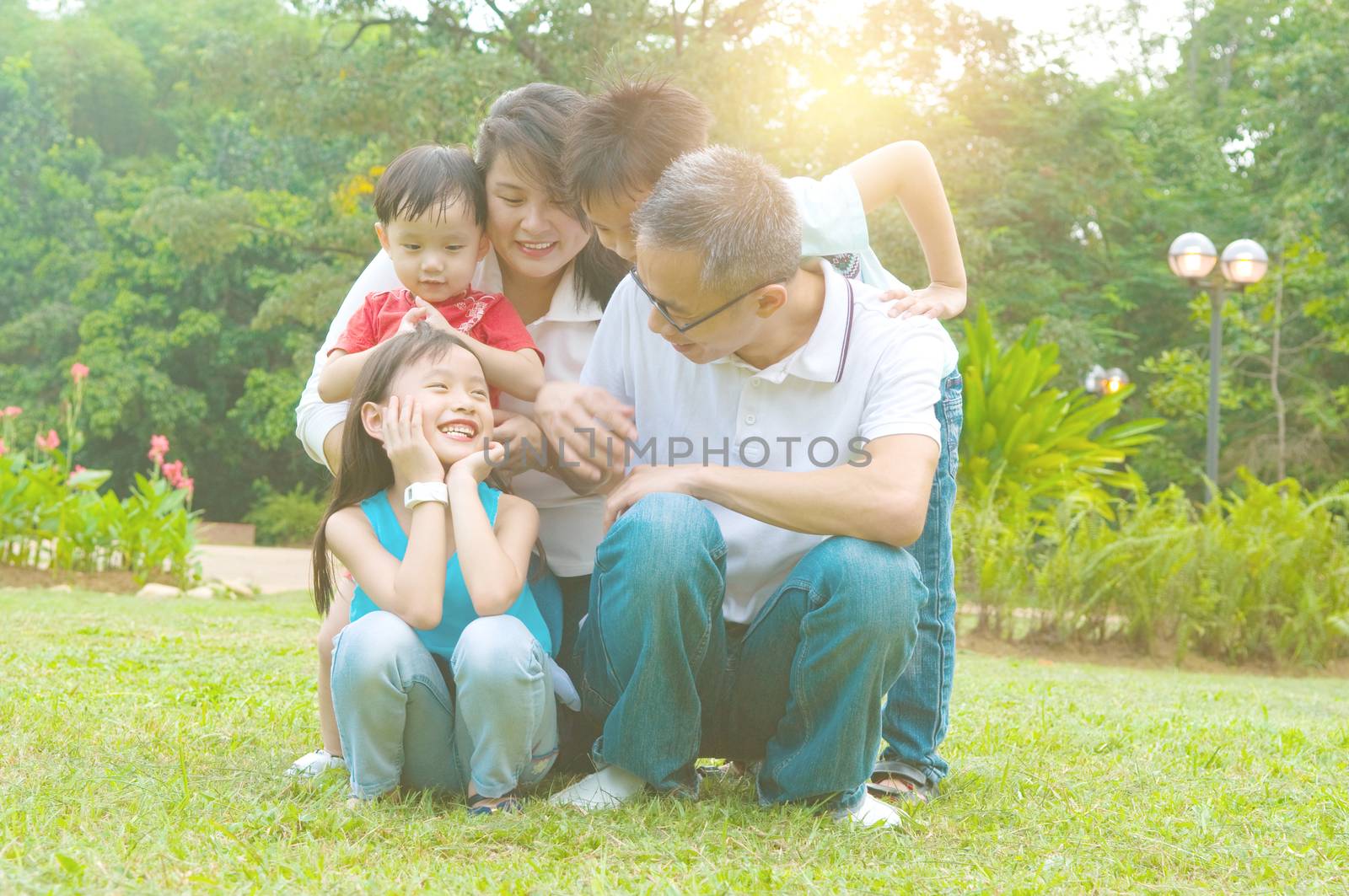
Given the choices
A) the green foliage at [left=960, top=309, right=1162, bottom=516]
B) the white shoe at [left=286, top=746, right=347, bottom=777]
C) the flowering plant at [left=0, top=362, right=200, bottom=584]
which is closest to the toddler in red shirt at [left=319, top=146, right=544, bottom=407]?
the white shoe at [left=286, top=746, right=347, bottom=777]

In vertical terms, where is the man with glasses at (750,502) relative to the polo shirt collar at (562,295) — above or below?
below

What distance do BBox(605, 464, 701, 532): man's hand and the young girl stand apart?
0.16 meters

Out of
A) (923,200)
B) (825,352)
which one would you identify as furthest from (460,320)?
(923,200)

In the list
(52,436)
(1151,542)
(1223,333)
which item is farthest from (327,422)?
(1223,333)

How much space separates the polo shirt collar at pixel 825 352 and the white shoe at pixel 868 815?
76 centimetres

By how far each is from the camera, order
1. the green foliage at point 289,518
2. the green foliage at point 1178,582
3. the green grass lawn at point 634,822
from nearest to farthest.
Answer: the green grass lawn at point 634,822 → the green foliage at point 1178,582 → the green foliage at point 289,518

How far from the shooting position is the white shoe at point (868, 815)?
2.24 m

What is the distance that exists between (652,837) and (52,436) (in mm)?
8322

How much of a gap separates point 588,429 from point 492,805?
68cm

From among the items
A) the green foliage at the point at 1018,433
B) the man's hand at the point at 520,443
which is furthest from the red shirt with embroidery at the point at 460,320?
the green foliage at the point at 1018,433

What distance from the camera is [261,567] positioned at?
13.8 metres

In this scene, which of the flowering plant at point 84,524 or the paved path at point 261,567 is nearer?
the flowering plant at point 84,524

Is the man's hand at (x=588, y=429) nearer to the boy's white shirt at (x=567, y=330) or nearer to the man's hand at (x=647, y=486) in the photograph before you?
the man's hand at (x=647, y=486)

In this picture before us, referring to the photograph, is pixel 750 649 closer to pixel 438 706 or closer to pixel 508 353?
pixel 438 706
